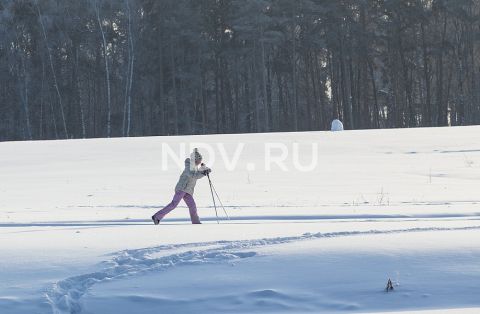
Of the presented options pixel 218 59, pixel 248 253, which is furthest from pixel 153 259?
pixel 218 59

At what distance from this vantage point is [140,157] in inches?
1153

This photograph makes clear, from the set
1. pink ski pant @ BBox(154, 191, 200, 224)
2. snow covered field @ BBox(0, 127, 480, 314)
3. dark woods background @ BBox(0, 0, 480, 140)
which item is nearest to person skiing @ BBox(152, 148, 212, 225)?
pink ski pant @ BBox(154, 191, 200, 224)

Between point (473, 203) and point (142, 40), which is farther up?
point (142, 40)

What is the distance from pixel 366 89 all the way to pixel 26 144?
33.0 metres

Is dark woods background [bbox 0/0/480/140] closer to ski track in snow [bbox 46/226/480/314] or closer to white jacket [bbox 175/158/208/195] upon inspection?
white jacket [bbox 175/158/208/195]

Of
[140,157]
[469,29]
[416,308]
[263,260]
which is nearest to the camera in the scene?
[416,308]

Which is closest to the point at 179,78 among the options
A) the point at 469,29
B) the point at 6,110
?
the point at 6,110

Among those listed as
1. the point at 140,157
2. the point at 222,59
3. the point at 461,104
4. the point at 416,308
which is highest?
the point at 222,59

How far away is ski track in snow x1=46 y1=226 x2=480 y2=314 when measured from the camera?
24.3 feet

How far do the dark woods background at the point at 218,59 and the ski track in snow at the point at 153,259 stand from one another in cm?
4186

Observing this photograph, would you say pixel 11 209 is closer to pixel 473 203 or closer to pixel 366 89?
pixel 473 203

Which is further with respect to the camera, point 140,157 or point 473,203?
point 140,157

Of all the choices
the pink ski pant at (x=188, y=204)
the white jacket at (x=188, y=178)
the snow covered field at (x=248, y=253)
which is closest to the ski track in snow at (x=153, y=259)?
the snow covered field at (x=248, y=253)

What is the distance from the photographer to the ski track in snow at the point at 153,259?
742 cm
